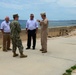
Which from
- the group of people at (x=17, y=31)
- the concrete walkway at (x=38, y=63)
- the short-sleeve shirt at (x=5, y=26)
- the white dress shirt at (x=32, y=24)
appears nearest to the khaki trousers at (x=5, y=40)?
the group of people at (x=17, y=31)

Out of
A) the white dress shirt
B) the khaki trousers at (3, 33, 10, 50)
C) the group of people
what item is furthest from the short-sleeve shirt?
the white dress shirt

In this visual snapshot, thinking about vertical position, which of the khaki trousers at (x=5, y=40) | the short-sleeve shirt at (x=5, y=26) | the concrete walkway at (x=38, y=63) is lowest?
the concrete walkway at (x=38, y=63)

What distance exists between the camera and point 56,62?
9367 millimetres

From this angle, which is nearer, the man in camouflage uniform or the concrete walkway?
the concrete walkway

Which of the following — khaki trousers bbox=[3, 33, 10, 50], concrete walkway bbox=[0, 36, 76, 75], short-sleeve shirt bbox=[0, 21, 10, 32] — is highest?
short-sleeve shirt bbox=[0, 21, 10, 32]

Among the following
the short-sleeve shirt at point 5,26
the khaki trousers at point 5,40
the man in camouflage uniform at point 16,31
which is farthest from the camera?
the khaki trousers at point 5,40

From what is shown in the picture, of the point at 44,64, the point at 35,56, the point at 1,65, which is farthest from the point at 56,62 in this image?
the point at 1,65

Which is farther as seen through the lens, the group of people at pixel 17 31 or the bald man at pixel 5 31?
the bald man at pixel 5 31

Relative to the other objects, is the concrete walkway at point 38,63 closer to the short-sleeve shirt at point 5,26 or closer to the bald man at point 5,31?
the bald man at point 5,31

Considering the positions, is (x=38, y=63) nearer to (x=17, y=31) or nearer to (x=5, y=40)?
(x=17, y=31)

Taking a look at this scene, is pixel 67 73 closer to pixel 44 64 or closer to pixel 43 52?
pixel 44 64

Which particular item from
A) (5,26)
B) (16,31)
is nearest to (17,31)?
(16,31)

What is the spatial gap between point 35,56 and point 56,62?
4.21ft

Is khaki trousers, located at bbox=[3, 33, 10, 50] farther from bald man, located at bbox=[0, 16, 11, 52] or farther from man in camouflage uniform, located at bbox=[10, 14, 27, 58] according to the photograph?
man in camouflage uniform, located at bbox=[10, 14, 27, 58]
